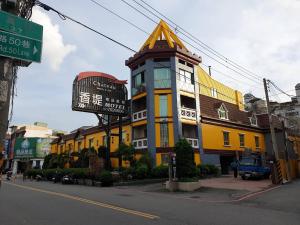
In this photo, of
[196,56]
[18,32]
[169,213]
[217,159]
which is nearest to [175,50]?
[196,56]

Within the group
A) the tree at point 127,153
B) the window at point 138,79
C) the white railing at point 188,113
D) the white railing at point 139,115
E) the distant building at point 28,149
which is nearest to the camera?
the tree at point 127,153

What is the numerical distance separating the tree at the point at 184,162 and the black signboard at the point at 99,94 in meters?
11.3

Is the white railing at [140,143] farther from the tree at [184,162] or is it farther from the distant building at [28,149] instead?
the distant building at [28,149]

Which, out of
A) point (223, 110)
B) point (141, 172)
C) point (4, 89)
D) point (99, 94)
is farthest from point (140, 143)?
point (4, 89)

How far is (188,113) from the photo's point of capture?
31.3 meters

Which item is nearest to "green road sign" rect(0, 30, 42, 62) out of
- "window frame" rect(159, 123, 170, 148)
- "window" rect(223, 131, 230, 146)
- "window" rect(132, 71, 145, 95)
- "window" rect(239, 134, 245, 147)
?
"window frame" rect(159, 123, 170, 148)

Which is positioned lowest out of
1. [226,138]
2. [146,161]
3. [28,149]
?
[146,161]

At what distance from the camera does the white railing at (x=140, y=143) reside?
30436 millimetres

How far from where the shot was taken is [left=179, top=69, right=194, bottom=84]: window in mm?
31881

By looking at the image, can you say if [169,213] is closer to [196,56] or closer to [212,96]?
[196,56]

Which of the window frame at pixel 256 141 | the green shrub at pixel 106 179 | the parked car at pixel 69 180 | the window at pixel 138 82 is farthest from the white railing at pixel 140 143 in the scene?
the window frame at pixel 256 141

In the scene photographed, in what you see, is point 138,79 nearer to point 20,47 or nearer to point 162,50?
point 162,50

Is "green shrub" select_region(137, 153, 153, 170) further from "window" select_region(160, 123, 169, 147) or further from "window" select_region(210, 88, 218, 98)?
"window" select_region(210, 88, 218, 98)

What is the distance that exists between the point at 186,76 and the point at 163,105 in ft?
15.1
